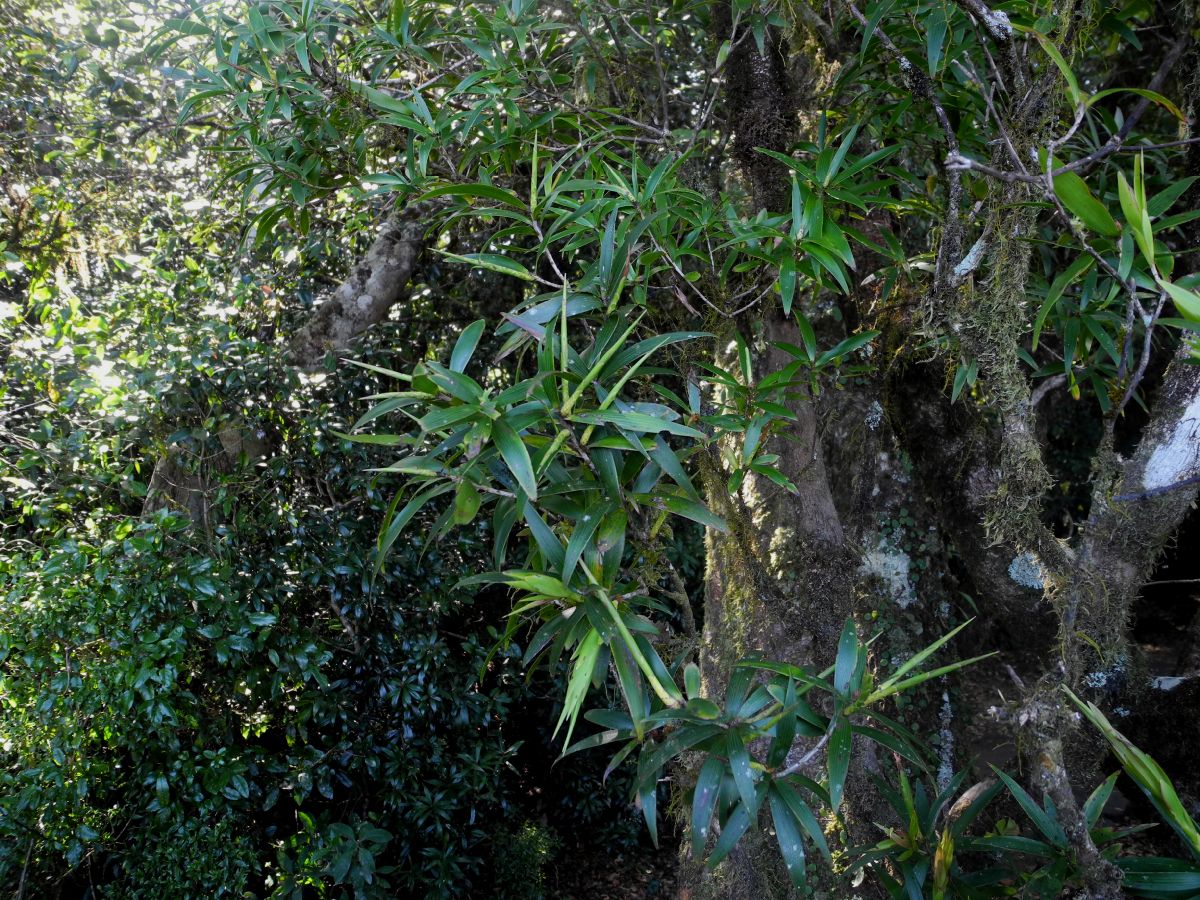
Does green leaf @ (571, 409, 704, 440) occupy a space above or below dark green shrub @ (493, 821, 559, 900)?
above

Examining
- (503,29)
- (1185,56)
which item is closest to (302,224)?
(503,29)

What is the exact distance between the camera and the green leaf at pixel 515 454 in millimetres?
1098

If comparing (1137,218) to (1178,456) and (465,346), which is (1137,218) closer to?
(1178,456)

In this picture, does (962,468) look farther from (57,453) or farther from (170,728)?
(57,453)

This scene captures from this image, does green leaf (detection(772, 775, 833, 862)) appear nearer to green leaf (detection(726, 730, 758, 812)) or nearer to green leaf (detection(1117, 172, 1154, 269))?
green leaf (detection(726, 730, 758, 812))

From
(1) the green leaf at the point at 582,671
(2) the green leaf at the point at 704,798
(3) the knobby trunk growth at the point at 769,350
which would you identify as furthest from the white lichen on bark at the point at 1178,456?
(1) the green leaf at the point at 582,671

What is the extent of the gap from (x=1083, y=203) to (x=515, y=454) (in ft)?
3.13

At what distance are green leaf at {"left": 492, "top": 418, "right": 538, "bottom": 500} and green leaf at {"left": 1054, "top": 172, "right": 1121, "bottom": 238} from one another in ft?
3.01

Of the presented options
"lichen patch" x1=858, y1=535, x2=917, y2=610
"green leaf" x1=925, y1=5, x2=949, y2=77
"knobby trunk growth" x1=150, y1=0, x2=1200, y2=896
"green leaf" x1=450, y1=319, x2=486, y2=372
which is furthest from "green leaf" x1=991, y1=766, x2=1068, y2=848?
"lichen patch" x1=858, y1=535, x2=917, y2=610

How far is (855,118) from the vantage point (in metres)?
2.35

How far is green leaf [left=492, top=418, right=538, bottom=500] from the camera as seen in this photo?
3.60 feet

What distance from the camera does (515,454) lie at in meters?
1.12

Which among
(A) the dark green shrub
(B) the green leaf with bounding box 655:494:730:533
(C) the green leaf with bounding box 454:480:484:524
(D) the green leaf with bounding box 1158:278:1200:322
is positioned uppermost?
(D) the green leaf with bounding box 1158:278:1200:322

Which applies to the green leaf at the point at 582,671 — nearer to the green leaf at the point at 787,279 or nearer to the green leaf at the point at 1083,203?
the green leaf at the point at 787,279
